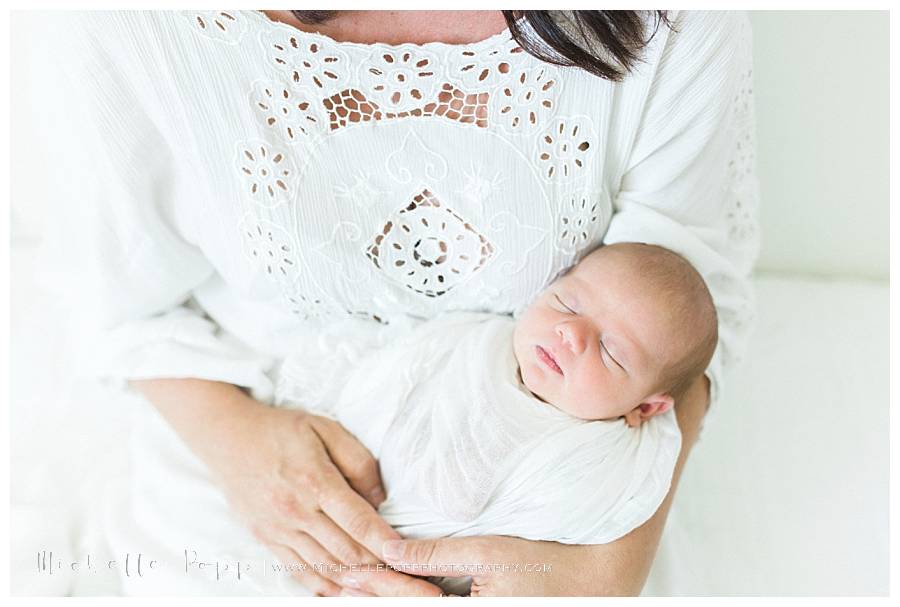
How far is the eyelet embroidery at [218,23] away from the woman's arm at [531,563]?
1.85 feet

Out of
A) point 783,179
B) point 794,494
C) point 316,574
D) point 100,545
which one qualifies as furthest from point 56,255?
point 783,179

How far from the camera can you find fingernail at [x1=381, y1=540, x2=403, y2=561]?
0.88 metres

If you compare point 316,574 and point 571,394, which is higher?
point 571,394

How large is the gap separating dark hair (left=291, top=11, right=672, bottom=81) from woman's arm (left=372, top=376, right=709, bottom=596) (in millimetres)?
517

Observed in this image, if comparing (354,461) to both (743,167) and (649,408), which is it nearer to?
(649,408)

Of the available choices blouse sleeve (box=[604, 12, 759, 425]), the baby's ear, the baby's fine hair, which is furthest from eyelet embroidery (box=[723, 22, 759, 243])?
the baby's ear

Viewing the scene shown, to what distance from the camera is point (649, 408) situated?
3.22ft

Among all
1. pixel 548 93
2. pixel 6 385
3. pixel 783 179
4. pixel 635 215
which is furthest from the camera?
pixel 783 179

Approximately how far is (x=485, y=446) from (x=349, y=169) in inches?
13.4

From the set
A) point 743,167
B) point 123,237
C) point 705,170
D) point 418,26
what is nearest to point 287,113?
point 418,26

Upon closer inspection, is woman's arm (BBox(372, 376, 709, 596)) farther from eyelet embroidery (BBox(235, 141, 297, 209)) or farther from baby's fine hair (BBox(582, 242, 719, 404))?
eyelet embroidery (BBox(235, 141, 297, 209))

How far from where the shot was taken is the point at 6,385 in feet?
3.84
